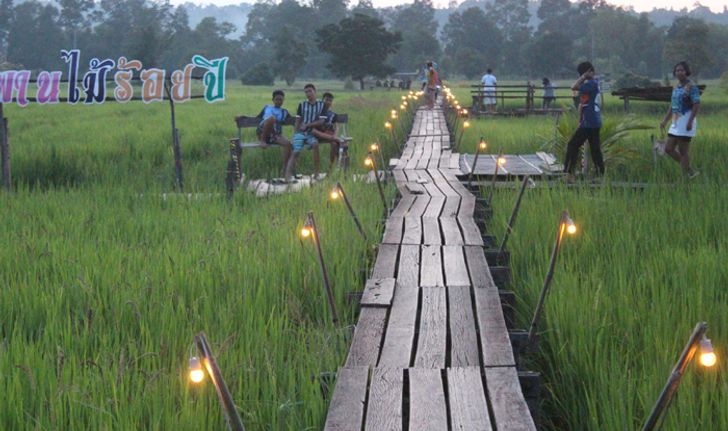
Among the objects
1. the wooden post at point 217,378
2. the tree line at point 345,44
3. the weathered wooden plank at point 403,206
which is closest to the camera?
the wooden post at point 217,378

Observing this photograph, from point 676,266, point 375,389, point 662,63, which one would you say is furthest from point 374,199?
point 662,63

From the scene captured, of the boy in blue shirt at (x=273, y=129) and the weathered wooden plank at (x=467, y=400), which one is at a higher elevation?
the boy in blue shirt at (x=273, y=129)

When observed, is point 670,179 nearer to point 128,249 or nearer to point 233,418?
point 128,249

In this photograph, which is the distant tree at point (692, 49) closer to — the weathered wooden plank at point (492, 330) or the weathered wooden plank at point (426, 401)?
the weathered wooden plank at point (492, 330)

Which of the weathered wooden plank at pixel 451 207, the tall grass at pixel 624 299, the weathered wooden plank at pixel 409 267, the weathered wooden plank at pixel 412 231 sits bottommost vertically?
the weathered wooden plank at pixel 409 267

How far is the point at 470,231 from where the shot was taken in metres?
7.47

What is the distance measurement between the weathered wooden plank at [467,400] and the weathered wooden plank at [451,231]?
3026 millimetres

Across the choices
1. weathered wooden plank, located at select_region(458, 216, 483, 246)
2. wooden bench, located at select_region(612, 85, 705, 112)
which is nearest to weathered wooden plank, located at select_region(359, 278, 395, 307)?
weathered wooden plank, located at select_region(458, 216, 483, 246)

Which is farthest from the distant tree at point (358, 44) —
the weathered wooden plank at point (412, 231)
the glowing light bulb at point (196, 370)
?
the glowing light bulb at point (196, 370)

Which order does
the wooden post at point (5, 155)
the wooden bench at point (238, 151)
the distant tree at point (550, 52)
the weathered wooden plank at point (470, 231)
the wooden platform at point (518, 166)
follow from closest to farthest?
the weathered wooden plank at point (470, 231), the wooden bench at point (238, 151), the wooden post at point (5, 155), the wooden platform at point (518, 166), the distant tree at point (550, 52)

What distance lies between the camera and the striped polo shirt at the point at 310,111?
1234 cm

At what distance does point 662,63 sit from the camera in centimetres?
9188

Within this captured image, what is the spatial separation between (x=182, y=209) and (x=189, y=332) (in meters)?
4.14

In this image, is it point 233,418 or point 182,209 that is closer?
point 233,418
